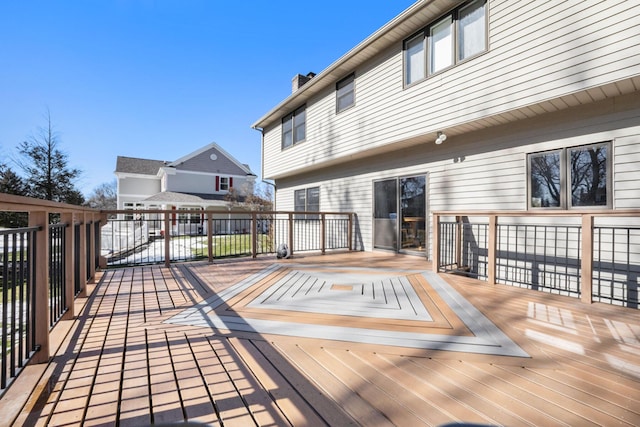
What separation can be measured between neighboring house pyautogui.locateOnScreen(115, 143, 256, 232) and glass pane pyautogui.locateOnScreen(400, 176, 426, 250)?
14.6 m

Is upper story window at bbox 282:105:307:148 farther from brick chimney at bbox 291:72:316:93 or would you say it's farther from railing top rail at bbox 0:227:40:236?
railing top rail at bbox 0:227:40:236

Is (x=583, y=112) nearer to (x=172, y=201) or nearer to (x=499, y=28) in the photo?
(x=499, y=28)

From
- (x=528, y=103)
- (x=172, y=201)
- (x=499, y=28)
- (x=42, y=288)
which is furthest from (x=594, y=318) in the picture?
(x=172, y=201)

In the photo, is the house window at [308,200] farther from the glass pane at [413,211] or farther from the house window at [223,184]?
the house window at [223,184]

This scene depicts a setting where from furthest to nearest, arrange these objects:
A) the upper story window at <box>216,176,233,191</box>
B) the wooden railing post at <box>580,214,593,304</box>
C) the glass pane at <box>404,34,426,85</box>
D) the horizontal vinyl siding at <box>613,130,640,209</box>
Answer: the upper story window at <box>216,176,233,191</box> < the glass pane at <box>404,34,426,85</box> < the horizontal vinyl siding at <box>613,130,640,209</box> < the wooden railing post at <box>580,214,593,304</box>

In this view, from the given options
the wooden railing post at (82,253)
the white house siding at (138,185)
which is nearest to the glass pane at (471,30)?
the wooden railing post at (82,253)

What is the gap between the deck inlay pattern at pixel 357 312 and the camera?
2.18 meters

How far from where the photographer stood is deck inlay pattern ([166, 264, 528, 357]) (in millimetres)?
2180

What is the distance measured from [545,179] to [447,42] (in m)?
2.80

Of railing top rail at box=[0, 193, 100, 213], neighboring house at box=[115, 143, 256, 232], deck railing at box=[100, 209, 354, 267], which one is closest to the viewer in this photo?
railing top rail at box=[0, 193, 100, 213]

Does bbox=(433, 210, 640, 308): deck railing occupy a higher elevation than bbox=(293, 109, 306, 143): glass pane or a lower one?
lower

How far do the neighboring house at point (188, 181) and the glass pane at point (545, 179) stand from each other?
55.8 feet

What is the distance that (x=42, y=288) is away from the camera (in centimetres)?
Result: 183

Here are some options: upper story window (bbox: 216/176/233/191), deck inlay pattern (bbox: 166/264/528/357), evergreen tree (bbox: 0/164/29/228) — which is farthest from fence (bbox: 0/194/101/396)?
upper story window (bbox: 216/176/233/191)
